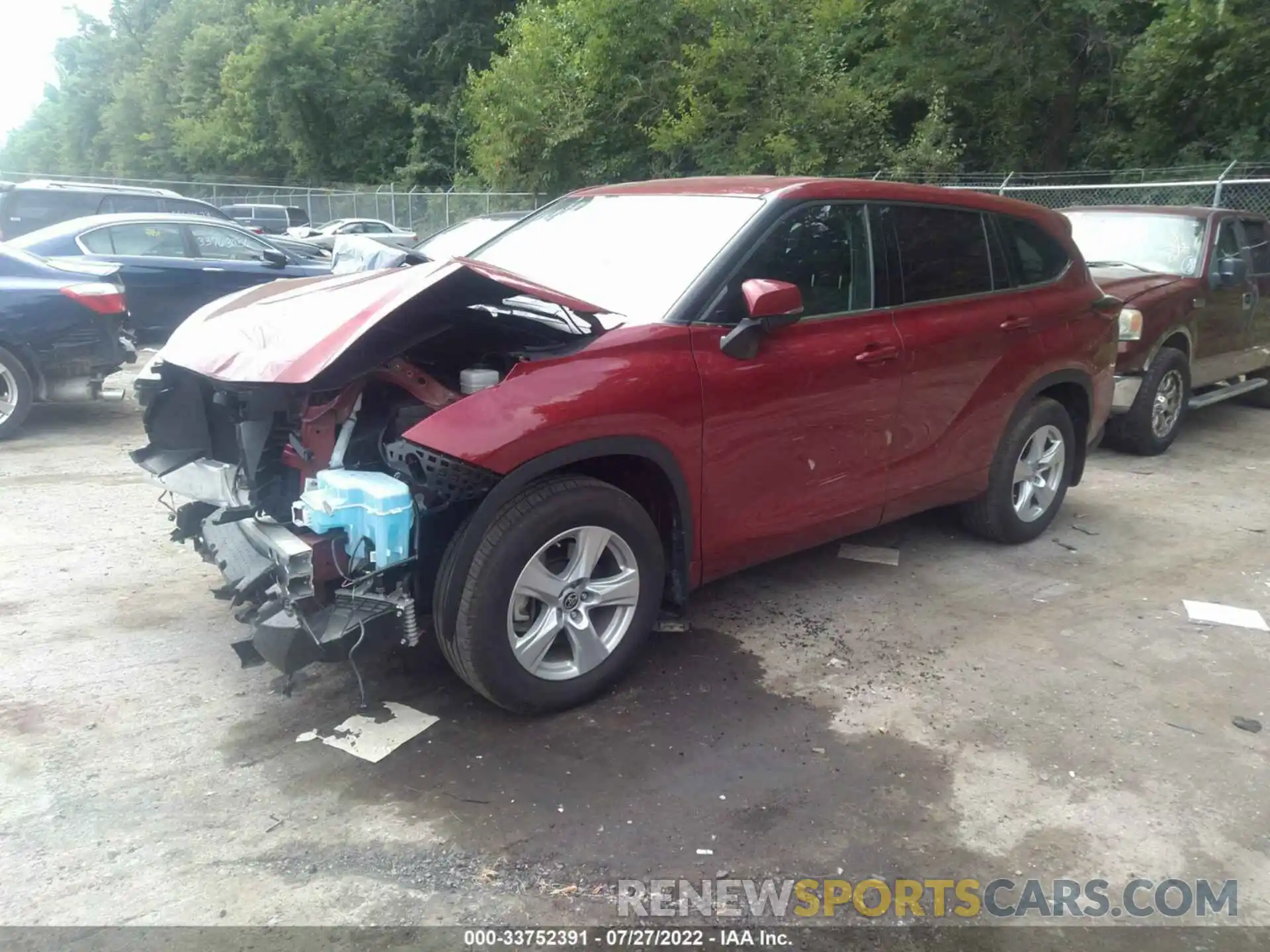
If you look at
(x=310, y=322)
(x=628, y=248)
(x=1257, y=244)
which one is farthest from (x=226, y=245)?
(x=1257, y=244)

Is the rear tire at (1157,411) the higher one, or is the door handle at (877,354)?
the door handle at (877,354)

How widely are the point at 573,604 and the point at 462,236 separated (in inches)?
279

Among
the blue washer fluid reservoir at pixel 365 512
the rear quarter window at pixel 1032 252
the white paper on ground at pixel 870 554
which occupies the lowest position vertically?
the white paper on ground at pixel 870 554

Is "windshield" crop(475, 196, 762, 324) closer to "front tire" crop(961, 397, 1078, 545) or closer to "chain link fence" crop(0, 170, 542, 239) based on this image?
"front tire" crop(961, 397, 1078, 545)

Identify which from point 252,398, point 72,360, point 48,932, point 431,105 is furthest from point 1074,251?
point 431,105

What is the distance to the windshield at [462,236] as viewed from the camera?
866cm

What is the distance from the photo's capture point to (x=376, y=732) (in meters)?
3.46

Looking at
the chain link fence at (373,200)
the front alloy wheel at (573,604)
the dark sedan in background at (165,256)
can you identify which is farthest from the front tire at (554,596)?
the chain link fence at (373,200)

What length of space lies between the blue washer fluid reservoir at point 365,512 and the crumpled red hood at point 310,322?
365 mm

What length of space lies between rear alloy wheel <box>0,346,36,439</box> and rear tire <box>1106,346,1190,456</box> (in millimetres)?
8138

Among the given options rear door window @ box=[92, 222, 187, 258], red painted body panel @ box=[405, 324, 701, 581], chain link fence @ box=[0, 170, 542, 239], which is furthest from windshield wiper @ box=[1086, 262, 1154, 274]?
chain link fence @ box=[0, 170, 542, 239]

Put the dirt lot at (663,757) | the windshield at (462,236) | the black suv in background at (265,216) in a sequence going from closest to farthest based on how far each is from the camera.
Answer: the dirt lot at (663,757)
the windshield at (462,236)
the black suv in background at (265,216)

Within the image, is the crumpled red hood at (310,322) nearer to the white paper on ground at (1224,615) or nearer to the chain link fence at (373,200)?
the white paper on ground at (1224,615)

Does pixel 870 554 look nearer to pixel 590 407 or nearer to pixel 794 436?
pixel 794 436
